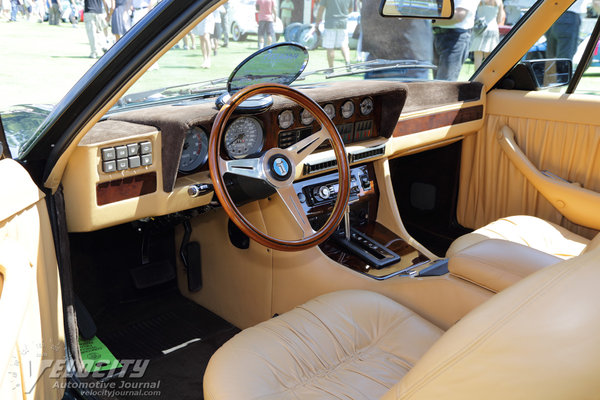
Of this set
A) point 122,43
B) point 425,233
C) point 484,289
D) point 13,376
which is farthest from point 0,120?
point 425,233

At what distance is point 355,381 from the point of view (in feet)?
4.96

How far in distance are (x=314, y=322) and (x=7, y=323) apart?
2.69ft

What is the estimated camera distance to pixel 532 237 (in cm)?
251

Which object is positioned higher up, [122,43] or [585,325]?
[122,43]

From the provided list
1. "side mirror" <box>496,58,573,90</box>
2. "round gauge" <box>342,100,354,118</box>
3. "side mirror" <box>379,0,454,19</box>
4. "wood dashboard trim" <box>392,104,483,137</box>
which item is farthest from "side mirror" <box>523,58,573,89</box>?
"round gauge" <box>342,100,354,118</box>

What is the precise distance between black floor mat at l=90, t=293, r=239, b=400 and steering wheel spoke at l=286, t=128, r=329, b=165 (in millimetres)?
988

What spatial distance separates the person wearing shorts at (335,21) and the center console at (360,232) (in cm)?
173

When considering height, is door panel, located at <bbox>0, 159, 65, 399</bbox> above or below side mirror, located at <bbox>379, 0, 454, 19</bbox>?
below

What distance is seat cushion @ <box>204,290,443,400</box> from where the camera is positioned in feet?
4.76

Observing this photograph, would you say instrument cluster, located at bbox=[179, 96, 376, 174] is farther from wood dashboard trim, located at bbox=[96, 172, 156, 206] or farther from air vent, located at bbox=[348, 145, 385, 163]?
wood dashboard trim, located at bbox=[96, 172, 156, 206]

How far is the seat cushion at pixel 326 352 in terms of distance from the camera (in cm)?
145

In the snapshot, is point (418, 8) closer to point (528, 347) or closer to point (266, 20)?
point (528, 347)

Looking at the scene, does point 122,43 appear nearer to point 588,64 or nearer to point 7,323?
point 7,323

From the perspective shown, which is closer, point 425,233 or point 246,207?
point 246,207
